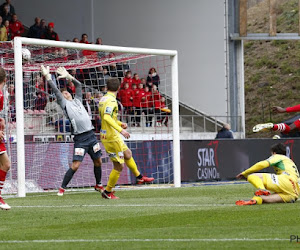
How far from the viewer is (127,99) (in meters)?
22.4

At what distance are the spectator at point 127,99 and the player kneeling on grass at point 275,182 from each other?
34.8 ft

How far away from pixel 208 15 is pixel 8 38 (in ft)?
34.7

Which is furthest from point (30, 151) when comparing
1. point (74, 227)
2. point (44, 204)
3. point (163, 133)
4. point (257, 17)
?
point (257, 17)

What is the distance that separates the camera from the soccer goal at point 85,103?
1742cm

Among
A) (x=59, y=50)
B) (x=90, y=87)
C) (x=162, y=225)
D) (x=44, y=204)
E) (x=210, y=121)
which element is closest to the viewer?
(x=162, y=225)

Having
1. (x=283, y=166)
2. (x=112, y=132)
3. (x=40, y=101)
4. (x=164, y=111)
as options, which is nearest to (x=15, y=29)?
(x=40, y=101)

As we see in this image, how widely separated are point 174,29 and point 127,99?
36.5 ft

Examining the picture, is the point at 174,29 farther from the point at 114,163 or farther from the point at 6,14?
the point at 114,163

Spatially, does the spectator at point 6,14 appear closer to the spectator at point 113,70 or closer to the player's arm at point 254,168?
the spectator at point 113,70

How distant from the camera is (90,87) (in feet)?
69.6

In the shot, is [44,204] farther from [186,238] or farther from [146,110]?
[146,110]

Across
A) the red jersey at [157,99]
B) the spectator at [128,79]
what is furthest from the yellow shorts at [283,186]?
the spectator at [128,79]

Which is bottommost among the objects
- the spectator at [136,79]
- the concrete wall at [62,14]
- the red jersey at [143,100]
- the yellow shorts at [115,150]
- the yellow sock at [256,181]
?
the yellow sock at [256,181]

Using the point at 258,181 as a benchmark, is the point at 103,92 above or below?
above
